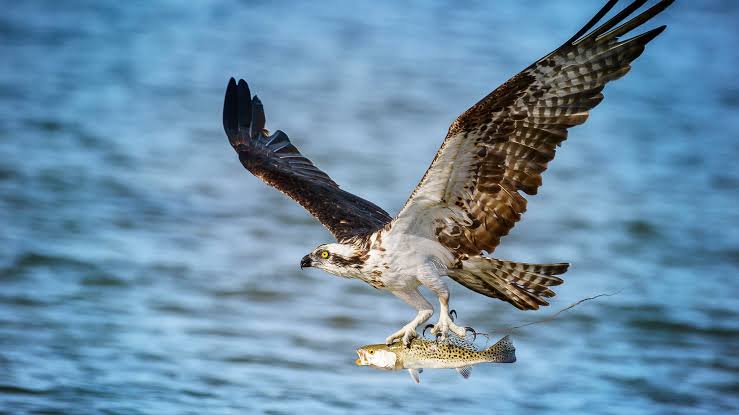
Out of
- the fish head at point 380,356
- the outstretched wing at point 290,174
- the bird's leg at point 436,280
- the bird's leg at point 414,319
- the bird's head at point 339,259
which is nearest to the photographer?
the fish head at point 380,356

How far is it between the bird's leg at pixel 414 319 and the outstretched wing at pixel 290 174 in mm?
568

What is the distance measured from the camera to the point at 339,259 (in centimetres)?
948

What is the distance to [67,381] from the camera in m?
11.0

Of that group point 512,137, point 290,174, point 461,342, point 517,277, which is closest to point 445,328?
point 461,342

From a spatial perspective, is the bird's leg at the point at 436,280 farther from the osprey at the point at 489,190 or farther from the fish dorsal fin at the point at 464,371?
the fish dorsal fin at the point at 464,371

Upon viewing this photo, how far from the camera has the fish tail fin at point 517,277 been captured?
30.4ft

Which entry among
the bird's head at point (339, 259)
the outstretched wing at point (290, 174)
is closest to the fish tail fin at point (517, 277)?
the bird's head at point (339, 259)

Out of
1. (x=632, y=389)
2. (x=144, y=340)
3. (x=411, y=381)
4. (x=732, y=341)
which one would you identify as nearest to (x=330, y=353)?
(x=411, y=381)

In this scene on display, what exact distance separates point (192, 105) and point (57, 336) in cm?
705

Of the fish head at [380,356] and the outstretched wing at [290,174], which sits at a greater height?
the outstretched wing at [290,174]

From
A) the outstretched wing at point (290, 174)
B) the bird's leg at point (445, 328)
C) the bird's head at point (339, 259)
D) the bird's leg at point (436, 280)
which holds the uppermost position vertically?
the outstretched wing at point (290, 174)

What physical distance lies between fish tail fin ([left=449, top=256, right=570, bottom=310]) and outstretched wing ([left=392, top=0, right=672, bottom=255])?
0.17m

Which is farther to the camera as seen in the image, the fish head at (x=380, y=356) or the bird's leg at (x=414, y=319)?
the bird's leg at (x=414, y=319)

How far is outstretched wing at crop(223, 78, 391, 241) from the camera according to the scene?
34.7ft
